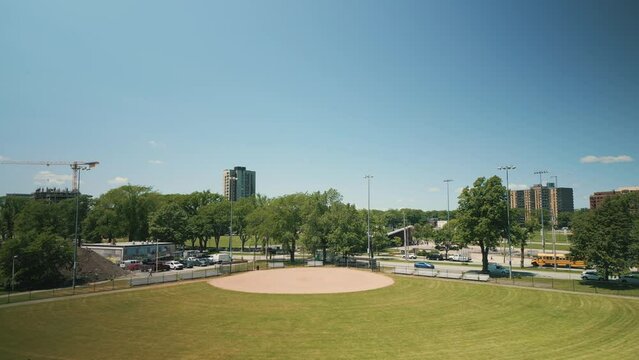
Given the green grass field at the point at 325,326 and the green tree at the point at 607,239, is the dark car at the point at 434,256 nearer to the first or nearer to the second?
the green tree at the point at 607,239

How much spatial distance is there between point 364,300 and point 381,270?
25.2 meters

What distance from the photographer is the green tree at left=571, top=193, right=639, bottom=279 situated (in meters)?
43.3

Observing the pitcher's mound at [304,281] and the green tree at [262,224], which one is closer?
the pitcher's mound at [304,281]

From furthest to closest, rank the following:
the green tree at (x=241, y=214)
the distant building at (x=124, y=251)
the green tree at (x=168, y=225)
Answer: the green tree at (x=241, y=214) → the green tree at (x=168, y=225) → the distant building at (x=124, y=251)

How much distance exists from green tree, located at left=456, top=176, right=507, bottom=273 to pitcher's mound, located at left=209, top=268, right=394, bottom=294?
15.4 meters

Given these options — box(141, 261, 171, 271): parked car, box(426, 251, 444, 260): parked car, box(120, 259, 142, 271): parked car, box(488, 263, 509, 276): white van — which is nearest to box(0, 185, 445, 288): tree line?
box(120, 259, 142, 271): parked car

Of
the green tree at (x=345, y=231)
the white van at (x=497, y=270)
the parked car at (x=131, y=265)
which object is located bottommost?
the white van at (x=497, y=270)

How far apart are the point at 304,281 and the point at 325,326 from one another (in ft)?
74.3

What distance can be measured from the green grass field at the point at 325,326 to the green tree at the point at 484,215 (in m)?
15.9

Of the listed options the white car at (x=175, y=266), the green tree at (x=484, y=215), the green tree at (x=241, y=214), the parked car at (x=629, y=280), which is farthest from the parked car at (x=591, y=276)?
the green tree at (x=241, y=214)

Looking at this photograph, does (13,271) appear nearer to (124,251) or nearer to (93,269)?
(93,269)

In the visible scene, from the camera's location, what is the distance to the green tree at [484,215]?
55906 mm

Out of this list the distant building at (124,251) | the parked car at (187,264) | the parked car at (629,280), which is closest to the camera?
the parked car at (629,280)

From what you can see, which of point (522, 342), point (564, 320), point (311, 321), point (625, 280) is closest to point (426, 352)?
point (522, 342)
